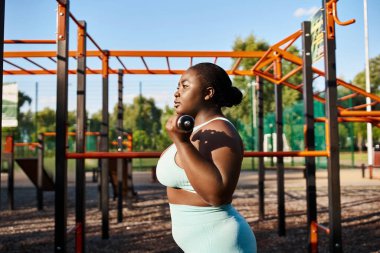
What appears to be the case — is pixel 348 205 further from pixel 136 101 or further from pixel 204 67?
pixel 136 101

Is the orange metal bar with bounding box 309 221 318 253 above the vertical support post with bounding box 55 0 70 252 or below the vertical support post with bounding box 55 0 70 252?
below

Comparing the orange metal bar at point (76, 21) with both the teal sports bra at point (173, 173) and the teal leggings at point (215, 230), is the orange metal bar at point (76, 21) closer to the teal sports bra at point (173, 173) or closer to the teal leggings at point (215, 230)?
the teal sports bra at point (173, 173)

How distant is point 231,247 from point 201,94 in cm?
52

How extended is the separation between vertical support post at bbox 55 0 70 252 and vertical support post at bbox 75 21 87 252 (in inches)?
23.0

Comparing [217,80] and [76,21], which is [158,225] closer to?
[76,21]

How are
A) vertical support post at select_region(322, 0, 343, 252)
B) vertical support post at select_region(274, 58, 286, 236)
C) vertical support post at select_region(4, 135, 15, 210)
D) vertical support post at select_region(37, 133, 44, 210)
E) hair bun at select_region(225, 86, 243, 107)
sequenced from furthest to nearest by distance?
vertical support post at select_region(4, 135, 15, 210)
vertical support post at select_region(37, 133, 44, 210)
vertical support post at select_region(274, 58, 286, 236)
vertical support post at select_region(322, 0, 343, 252)
hair bun at select_region(225, 86, 243, 107)

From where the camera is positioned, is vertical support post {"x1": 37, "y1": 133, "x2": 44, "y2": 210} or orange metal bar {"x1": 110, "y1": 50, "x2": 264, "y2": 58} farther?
vertical support post {"x1": 37, "y1": 133, "x2": 44, "y2": 210}

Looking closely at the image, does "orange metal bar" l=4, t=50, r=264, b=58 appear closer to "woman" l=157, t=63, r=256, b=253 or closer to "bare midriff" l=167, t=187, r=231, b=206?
"woman" l=157, t=63, r=256, b=253

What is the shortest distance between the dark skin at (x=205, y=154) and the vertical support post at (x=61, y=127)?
6.40 ft

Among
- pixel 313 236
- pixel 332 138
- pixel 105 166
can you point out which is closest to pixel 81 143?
pixel 105 166

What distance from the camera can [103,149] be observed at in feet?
16.6

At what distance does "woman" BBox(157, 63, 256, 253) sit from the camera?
1.08 metres

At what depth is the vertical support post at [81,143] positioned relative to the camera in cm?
363

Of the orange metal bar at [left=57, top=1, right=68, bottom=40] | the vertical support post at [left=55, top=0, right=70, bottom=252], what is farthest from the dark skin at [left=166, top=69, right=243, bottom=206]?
the orange metal bar at [left=57, top=1, right=68, bottom=40]
